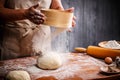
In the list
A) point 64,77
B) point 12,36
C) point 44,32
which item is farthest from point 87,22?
point 64,77

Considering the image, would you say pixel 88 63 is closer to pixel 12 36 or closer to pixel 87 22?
pixel 12 36

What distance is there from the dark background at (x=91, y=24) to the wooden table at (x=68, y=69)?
5.30ft

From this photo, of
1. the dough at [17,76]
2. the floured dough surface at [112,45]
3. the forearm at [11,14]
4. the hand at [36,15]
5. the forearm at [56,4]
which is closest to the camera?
the dough at [17,76]

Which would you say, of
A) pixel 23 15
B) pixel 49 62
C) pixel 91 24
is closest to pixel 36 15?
pixel 23 15

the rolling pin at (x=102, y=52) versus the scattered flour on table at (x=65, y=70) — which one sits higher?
the rolling pin at (x=102, y=52)

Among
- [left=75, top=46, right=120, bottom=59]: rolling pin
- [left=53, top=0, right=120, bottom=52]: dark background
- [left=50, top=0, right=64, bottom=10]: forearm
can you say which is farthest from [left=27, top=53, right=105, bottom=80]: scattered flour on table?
[left=53, top=0, right=120, bottom=52]: dark background

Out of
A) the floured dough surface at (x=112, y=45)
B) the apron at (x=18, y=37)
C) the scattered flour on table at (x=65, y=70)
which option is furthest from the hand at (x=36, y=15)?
the floured dough surface at (x=112, y=45)

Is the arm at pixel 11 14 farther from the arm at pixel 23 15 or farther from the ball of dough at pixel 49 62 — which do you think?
the ball of dough at pixel 49 62

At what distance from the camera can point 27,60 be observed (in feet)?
9.69

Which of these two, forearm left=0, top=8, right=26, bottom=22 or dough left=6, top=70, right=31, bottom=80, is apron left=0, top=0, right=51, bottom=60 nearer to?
forearm left=0, top=8, right=26, bottom=22

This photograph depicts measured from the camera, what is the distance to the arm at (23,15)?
8.24 feet

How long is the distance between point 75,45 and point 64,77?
2.66 m

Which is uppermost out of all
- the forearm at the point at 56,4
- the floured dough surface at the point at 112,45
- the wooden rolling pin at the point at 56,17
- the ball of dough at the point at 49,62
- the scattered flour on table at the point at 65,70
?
the forearm at the point at 56,4

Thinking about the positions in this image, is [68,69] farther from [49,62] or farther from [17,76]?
[17,76]
